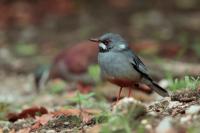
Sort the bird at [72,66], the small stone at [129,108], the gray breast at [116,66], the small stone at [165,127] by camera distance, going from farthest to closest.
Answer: the bird at [72,66] < the gray breast at [116,66] < the small stone at [129,108] < the small stone at [165,127]

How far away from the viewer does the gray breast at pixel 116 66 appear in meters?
5.78

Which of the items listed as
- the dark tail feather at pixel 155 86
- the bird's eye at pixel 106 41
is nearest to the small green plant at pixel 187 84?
the dark tail feather at pixel 155 86

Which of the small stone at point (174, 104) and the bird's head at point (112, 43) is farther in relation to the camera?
the bird's head at point (112, 43)

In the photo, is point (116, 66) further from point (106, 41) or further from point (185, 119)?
point (185, 119)

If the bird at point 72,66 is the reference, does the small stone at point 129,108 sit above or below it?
below

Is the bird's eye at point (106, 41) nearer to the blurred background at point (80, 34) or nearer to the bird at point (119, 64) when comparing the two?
the bird at point (119, 64)

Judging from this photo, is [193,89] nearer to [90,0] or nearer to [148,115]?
[148,115]

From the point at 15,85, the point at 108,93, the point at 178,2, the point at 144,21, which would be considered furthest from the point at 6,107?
the point at 178,2

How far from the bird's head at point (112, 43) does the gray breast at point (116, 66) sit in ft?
0.22

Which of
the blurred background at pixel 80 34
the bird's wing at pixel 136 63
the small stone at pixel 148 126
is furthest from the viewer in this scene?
the blurred background at pixel 80 34

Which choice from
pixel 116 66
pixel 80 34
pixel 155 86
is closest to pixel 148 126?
pixel 116 66

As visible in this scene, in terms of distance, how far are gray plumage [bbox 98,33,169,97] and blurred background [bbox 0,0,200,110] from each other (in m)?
3.29

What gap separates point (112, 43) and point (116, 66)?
284 millimetres

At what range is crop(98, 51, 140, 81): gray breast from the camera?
578 centimetres
